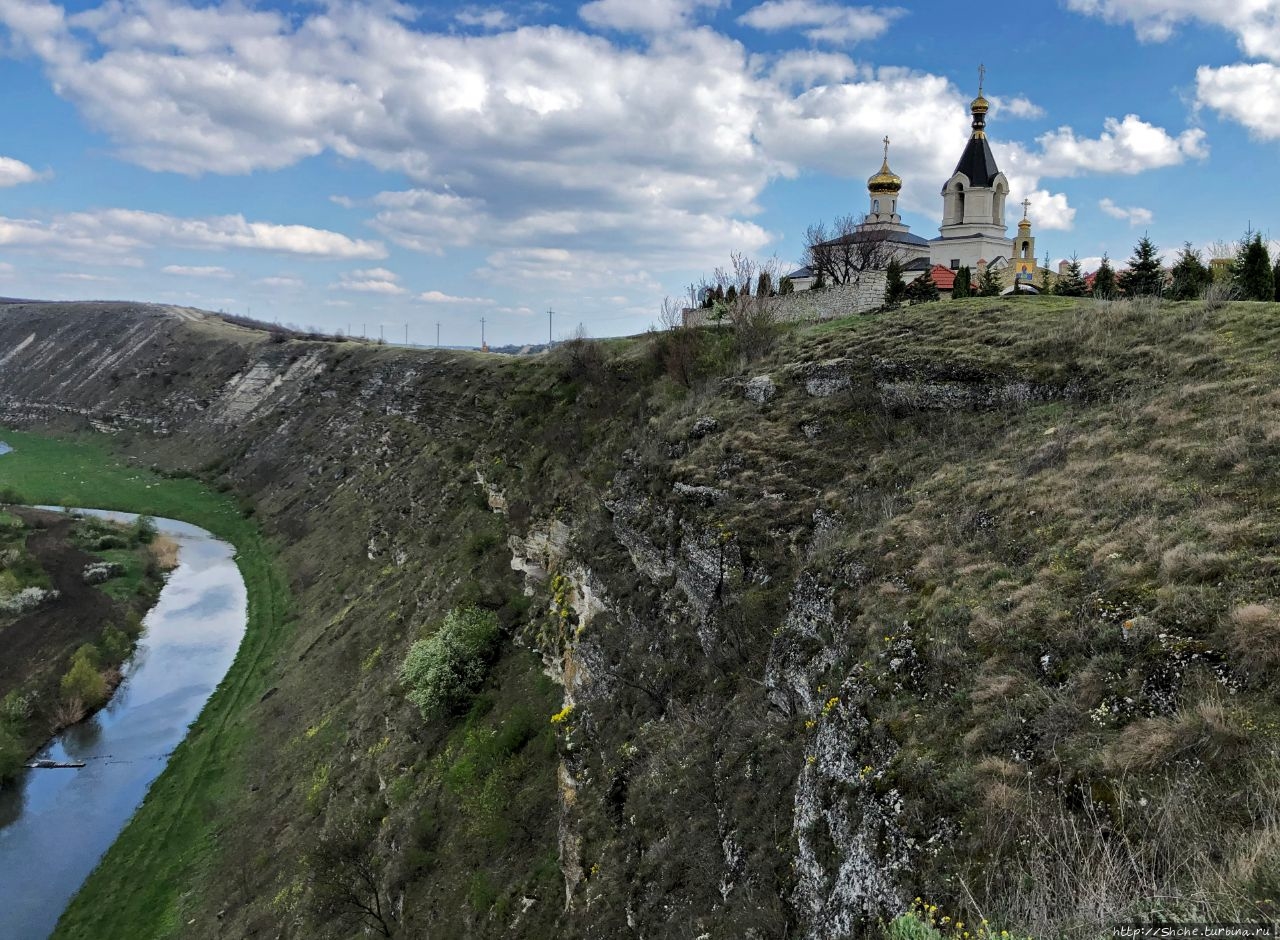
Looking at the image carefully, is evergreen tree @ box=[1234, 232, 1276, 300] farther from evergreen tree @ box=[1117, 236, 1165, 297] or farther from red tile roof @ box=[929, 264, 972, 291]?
red tile roof @ box=[929, 264, 972, 291]

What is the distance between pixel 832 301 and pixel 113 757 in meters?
40.0

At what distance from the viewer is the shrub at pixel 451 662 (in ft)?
81.3

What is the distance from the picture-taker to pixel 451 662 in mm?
25422

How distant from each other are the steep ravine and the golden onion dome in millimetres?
26672

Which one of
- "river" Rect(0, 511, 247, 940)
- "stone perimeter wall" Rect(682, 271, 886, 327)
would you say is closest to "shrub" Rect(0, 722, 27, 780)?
"river" Rect(0, 511, 247, 940)

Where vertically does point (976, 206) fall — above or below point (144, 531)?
above

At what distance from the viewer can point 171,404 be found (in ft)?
274

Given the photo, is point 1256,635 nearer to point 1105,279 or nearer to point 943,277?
point 1105,279

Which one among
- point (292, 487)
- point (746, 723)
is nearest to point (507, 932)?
point (746, 723)

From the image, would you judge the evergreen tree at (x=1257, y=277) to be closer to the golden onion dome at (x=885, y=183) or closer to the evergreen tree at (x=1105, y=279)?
the evergreen tree at (x=1105, y=279)

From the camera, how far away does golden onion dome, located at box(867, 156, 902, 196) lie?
50500 millimetres

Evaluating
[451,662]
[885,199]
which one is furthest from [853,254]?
[451,662]

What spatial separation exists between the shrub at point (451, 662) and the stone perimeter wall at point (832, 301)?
20.7 m

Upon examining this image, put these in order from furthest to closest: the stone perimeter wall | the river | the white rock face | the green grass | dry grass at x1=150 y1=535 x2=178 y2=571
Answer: dry grass at x1=150 y1=535 x2=178 y2=571 < the stone perimeter wall < the river < the green grass < the white rock face
